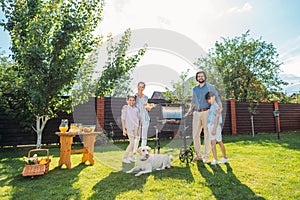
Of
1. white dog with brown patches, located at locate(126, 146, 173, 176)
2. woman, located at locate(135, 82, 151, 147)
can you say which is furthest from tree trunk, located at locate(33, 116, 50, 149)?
white dog with brown patches, located at locate(126, 146, 173, 176)

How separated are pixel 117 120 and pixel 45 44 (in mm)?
3509

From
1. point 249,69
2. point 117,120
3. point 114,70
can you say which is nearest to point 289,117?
point 249,69

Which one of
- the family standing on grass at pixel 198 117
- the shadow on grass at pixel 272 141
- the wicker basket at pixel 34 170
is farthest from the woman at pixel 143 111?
the shadow on grass at pixel 272 141

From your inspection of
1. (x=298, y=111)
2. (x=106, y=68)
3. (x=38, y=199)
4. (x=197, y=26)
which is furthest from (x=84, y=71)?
(x=298, y=111)

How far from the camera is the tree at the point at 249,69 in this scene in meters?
13.2

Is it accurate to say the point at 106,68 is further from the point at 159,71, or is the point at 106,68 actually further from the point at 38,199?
the point at 38,199

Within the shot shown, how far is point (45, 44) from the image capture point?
4.39 m

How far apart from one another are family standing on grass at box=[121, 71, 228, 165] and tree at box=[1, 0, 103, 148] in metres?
1.87

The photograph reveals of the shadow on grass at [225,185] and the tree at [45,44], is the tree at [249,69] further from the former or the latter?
the shadow on grass at [225,185]

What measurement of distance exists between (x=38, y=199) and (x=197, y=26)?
5.50 m

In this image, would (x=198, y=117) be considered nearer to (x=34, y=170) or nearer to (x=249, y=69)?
(x=34, y=170)

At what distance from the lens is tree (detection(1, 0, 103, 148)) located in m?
4.23

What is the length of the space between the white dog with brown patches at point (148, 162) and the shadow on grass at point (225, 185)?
22.2 inches

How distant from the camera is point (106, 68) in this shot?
5562mm
